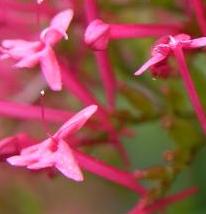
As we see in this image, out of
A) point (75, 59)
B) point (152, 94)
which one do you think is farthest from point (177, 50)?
point (75, 59)

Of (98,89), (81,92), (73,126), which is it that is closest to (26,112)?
(81,92)

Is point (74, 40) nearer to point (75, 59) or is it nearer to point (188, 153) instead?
point (75, 59)

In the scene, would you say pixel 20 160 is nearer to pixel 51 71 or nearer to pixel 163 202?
pixel 51 71

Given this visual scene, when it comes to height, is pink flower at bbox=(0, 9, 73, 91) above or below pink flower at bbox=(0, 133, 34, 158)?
above

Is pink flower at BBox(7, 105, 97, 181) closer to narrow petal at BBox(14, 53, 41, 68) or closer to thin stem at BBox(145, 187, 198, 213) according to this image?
narrow petal at BBox(14, 53, 41, 68)

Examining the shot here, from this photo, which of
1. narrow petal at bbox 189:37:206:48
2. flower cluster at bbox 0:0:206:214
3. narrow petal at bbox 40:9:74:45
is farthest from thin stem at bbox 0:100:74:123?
narrow petal at bbox 189:37:206:48

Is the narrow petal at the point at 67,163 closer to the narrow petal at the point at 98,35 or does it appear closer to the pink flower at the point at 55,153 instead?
the pink flower at the point at 55,153
